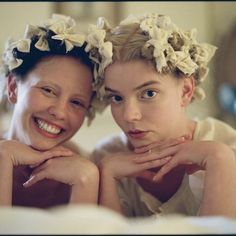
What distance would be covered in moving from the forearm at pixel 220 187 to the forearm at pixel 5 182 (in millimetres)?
456

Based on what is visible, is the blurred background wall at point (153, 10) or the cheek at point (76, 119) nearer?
the cheek at point (76, 119)

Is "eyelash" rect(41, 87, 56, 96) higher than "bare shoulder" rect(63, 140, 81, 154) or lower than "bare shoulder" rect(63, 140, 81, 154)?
higher

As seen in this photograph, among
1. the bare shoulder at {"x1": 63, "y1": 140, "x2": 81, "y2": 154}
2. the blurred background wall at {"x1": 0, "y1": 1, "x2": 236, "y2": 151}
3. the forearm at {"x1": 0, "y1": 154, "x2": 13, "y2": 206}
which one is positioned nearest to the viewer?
the forearm at {"x1": 0, "y1": 154, "x2": 13, "y2": 206}

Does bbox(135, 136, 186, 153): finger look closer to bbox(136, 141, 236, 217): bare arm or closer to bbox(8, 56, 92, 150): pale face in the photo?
bbox(136, 141, 236, 217): bare arm

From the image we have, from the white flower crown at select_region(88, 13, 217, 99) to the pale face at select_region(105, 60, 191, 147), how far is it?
0.12 feet

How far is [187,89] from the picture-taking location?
131 cm

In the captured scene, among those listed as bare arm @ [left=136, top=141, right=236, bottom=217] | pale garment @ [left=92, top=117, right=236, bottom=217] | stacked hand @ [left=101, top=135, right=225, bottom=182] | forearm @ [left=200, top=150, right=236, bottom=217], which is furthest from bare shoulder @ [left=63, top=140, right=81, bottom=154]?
forearm @ [left=200, top=150, right=236, bottom=217]

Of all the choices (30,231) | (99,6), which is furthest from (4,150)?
(99,6)

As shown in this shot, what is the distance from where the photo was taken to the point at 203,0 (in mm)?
3359

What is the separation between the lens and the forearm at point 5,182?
1088mm

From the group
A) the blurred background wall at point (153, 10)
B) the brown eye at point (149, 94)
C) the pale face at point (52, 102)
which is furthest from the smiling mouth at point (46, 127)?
the blurred background wall at point (153, 10)

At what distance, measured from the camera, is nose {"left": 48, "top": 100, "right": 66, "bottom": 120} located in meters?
1.22

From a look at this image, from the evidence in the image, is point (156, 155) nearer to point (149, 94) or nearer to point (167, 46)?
point (149, 94)

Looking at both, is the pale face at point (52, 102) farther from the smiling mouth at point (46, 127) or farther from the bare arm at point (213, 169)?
the bare arm at point (213, 169)
